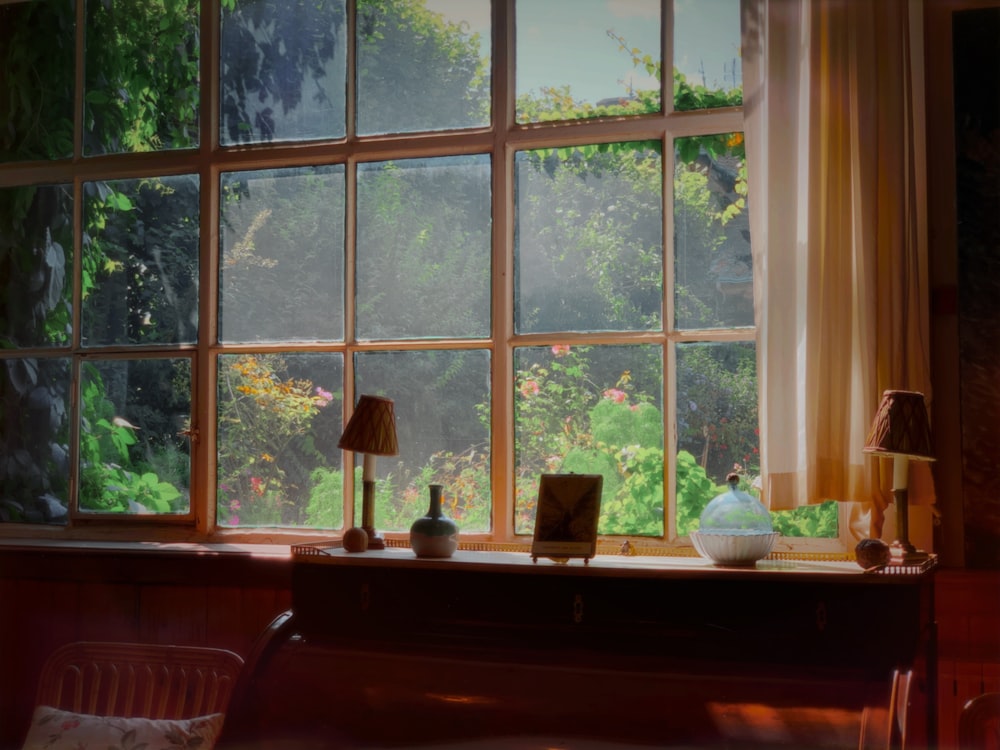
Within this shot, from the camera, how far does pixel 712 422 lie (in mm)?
2611

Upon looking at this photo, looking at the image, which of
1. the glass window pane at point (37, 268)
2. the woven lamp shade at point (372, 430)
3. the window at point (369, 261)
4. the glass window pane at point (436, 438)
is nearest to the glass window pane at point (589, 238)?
the window at point (369, 261)

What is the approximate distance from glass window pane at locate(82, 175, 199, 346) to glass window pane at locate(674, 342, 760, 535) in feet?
5.03

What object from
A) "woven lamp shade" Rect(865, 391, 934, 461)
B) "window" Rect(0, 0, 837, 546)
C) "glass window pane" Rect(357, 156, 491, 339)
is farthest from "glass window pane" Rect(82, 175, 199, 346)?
"woven lamp shade" Rect(865, 391, 934, 461)

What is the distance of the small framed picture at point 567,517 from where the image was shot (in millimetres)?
2275

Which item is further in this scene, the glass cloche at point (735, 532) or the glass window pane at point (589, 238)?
the glass window pane at point (589, 238)

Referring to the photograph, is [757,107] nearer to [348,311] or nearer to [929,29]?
[929,29]

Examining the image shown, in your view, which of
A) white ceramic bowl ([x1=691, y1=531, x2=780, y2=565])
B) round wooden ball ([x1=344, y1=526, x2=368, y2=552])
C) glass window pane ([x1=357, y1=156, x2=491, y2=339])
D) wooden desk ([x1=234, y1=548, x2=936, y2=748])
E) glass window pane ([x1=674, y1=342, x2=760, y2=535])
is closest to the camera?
wooden desk ([x1=234, y1=548, x2=936, y2=748])

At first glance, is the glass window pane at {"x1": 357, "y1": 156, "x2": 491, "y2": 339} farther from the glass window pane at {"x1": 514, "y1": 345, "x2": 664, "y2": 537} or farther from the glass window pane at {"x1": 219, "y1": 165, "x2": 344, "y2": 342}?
the glass window pane at {"x1": 514, "y1": 345, "x2": 664, "y2": 537}

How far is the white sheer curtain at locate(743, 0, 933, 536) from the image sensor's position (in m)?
2.26

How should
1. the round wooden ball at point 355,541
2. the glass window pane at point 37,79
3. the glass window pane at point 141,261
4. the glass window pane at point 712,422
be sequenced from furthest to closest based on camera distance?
the glass window pane at point 37,79, the glass window pane at point 141,261, the glass window pane at point 712,422, the round wooden ball at point 355,541

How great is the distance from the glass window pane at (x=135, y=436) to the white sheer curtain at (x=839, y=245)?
177 centimetres

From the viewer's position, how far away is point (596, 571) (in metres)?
2.18

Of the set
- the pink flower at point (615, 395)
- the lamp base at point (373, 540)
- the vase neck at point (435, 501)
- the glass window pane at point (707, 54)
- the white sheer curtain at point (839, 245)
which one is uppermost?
the glass window pane at point (707, 54)

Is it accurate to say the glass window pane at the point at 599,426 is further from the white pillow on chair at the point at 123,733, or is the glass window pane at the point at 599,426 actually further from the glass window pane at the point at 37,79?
the glass window pane at the point at 37,79
